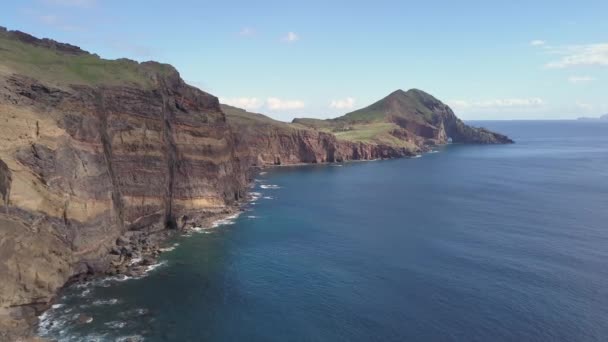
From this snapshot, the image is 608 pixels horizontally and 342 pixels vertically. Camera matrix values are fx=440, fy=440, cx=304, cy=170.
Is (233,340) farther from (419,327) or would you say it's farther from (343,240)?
(343,240)

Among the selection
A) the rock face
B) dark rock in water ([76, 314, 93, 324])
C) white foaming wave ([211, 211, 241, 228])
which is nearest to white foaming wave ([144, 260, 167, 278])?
the rock face

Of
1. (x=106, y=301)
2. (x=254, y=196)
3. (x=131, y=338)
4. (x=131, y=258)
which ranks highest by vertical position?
(x=254, y=196)

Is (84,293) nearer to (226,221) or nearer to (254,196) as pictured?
(226,221)

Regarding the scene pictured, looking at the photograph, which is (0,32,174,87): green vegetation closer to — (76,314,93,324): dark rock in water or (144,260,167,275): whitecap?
(144,260,167,275): whitecap

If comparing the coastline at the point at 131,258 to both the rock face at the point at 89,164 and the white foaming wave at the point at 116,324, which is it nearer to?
the rock face at the point at 89,164

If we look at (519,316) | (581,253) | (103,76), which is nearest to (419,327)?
(519,316)

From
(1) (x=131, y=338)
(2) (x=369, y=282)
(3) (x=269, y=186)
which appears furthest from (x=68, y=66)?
(3) (x=269, y=186)
